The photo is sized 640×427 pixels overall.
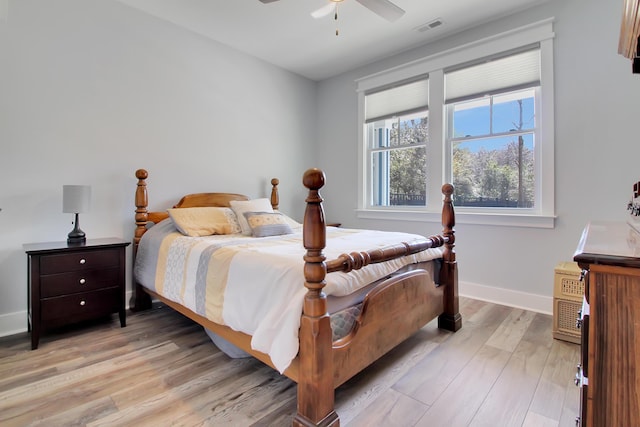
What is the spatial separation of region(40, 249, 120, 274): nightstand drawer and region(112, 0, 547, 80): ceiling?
229cm

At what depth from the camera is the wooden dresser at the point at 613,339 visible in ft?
2.58

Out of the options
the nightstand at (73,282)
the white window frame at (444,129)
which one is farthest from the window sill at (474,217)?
the nightstand at (73,282)

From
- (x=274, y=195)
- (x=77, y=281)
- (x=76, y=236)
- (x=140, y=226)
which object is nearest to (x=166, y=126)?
(x=140, y=226)

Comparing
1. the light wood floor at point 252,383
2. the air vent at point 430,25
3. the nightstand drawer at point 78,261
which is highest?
the air vent at point 430,25

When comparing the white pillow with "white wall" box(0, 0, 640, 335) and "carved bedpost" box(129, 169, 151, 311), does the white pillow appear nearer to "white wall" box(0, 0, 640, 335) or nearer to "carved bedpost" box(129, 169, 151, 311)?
"white wall" box(0, 0, 640, 335)

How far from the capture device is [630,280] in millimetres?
791

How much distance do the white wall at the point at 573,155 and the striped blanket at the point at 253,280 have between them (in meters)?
1.12

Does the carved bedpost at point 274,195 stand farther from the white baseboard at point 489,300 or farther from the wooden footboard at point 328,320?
the wooden footboard at point 328,320

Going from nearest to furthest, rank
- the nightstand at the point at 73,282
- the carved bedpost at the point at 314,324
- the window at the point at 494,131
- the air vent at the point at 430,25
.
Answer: the carved bedpost at the point at 314,324
the nightstand at the point at 73,282
the window at the point at 494,131
the air vent at the point at 430,25

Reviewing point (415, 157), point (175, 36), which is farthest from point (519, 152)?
point (175, 36)

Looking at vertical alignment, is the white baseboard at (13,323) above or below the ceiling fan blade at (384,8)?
below

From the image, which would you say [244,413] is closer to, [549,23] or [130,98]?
[130,98]

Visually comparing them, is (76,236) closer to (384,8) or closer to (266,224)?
(266,224)

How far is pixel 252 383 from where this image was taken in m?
1.78
